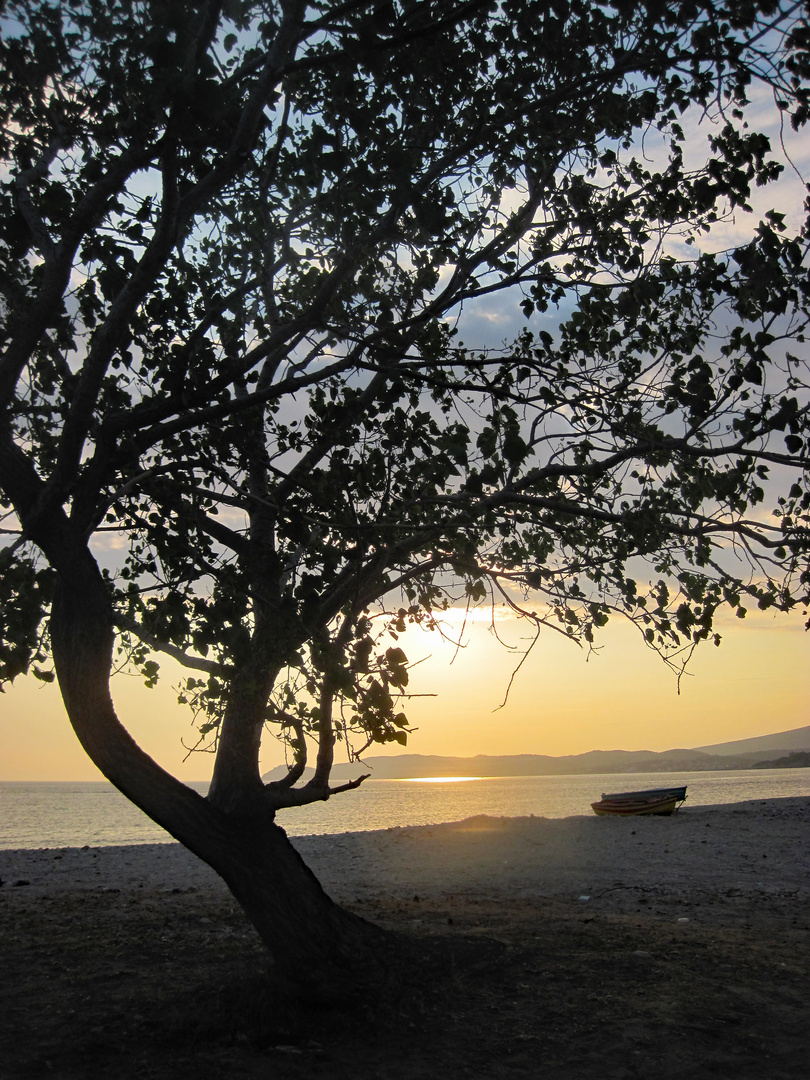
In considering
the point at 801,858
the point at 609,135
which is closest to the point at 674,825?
the point at 801,858

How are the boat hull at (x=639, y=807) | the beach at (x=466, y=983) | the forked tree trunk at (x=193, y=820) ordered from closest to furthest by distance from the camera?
the beach at (x=466, y=983) → the forked tree trunk at (x=193, y=820) → the boat hull at (x=639, y=807)

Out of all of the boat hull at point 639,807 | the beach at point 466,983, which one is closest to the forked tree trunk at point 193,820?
the beach at point 466,983

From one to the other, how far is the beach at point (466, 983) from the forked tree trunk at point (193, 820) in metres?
0.45

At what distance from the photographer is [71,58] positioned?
7953 mm

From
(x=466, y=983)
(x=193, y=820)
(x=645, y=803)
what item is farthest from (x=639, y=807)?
(x=193, y=820)

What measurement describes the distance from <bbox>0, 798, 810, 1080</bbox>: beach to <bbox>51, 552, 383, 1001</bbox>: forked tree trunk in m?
0.45

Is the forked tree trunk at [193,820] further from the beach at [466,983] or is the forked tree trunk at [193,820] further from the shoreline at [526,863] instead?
the shoreline at [526,863]

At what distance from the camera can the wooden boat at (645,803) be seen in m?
28.3

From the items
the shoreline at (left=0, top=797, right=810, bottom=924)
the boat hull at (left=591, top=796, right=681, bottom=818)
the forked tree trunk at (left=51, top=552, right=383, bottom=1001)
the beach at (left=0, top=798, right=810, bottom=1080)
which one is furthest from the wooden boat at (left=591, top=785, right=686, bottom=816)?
the forked tree trunk at (left=51, top=552, right=383, bottom=1001)

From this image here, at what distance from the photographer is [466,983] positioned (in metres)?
7.11

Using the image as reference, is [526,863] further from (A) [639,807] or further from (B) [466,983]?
(A) [639,807]

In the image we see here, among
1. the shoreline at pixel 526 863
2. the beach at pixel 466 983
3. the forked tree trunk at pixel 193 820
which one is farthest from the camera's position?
the shoreline at pixel 526 863

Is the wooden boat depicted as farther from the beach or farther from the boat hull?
the beach

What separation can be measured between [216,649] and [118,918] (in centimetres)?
536
